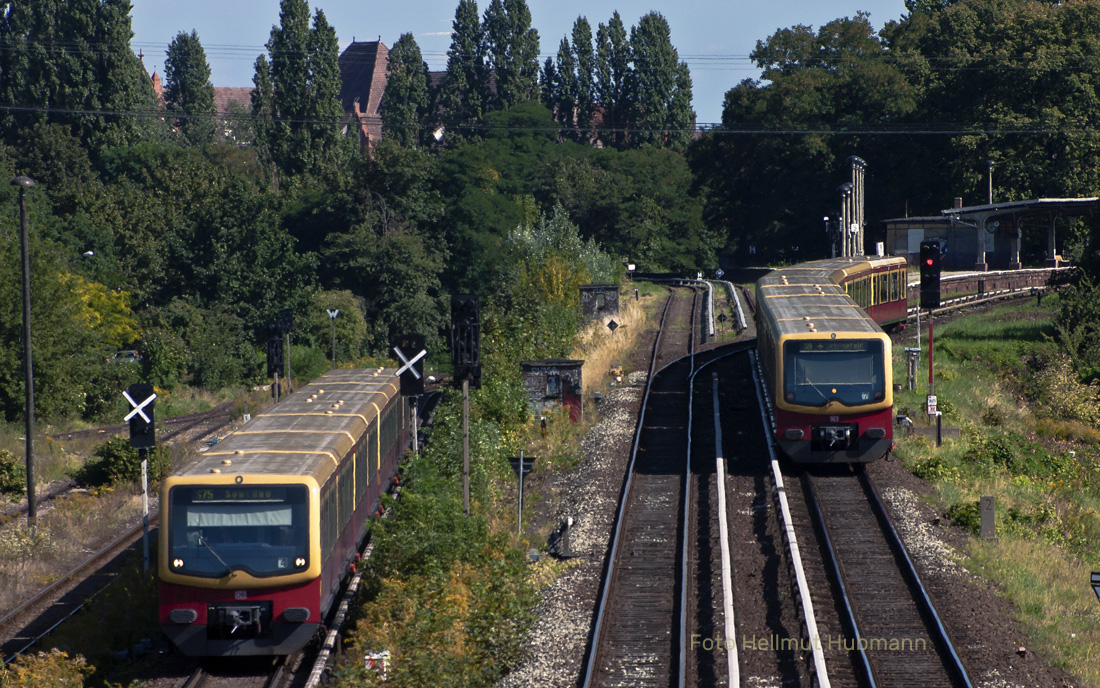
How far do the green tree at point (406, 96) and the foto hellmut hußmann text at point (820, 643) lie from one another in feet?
305

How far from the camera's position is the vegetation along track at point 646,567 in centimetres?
1349

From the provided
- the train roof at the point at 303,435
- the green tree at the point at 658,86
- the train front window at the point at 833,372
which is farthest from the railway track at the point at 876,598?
the green tree at the point at 658,86

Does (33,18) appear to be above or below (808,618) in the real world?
above

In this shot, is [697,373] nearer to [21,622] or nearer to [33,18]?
[21,622]

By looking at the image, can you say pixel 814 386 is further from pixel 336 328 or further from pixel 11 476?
pixel 336 328

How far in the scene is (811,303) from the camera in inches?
954

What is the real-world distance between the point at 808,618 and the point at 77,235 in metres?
61.4

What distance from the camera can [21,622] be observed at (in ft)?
55.7

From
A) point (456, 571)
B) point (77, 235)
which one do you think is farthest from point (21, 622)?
point (77, 235)

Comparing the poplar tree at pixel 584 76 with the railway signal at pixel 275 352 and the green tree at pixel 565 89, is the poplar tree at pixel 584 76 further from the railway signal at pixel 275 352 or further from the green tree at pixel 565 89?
the railway signal at pixel 275 352

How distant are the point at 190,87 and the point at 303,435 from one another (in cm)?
11244

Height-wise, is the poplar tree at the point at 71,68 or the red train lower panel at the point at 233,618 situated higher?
the poplar tree at the point at 71,68

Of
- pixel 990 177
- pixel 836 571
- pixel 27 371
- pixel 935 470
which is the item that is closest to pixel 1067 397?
pixel 935 470

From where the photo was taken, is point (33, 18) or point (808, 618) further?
point (33, 18)
